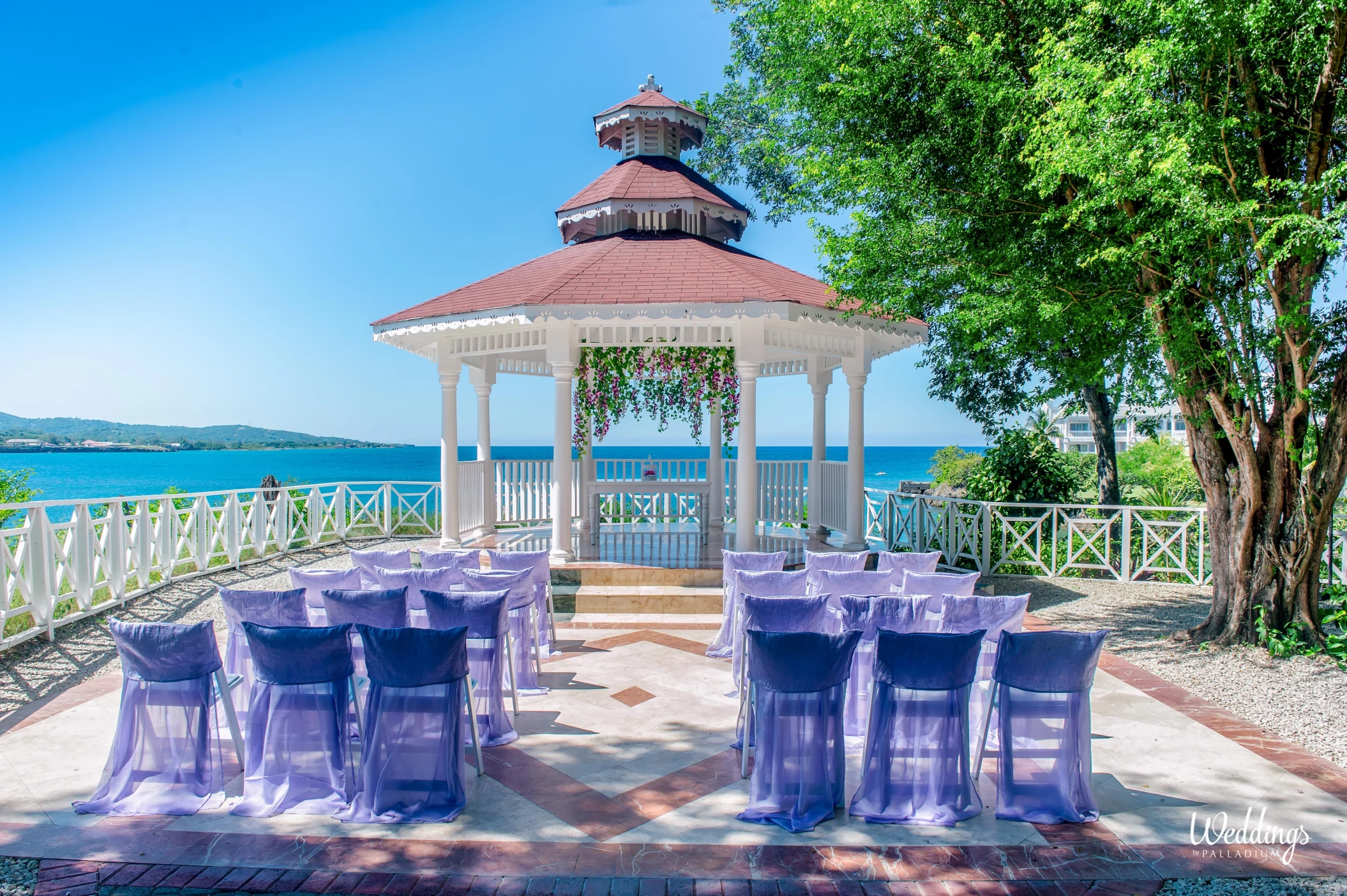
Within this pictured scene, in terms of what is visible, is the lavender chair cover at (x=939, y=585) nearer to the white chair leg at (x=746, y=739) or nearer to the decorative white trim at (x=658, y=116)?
the white chair leg at (x=746, y=739)

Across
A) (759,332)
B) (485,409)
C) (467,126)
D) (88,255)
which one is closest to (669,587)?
(759,332)

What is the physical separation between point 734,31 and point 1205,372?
12983mm

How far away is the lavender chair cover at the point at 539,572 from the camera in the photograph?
6.29 meters

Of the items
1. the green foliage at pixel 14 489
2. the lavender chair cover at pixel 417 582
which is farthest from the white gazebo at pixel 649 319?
the green foliage at pixel 14 489

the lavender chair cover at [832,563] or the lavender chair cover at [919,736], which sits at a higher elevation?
the lavender chair cover at [832,563]

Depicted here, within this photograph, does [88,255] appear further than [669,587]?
Yes

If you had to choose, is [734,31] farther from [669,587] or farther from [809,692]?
[809,692]

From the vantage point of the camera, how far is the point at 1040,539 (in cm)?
1041

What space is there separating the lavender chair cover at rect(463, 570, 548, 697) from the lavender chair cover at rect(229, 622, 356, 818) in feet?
5.68

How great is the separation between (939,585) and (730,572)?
1.71 meters

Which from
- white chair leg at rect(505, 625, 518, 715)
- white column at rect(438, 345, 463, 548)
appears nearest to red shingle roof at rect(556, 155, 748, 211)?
white column at rect(438, 345, 463, 548)

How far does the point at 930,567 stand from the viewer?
6.13 meters

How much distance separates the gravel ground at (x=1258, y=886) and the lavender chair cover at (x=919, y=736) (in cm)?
85

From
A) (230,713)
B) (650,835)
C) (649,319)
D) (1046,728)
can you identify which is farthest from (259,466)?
(1046,728)
